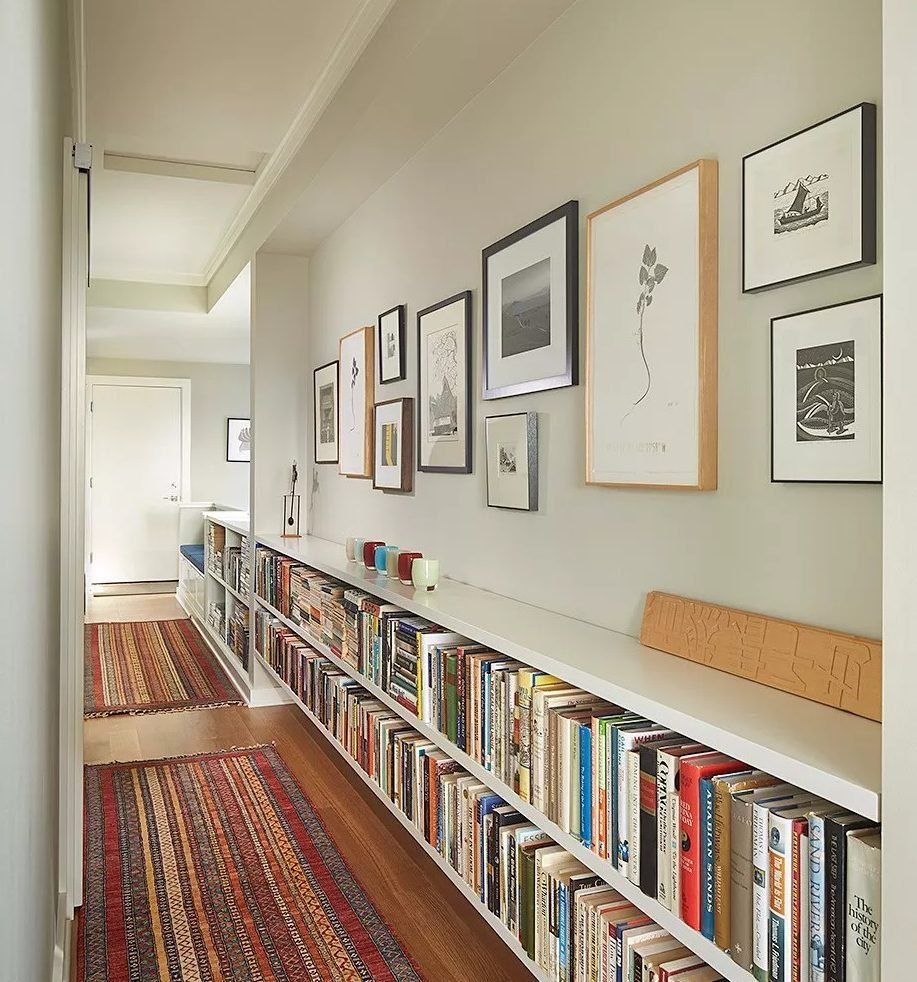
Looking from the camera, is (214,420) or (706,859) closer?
(706,859)

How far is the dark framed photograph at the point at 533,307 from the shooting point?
225 centimetres

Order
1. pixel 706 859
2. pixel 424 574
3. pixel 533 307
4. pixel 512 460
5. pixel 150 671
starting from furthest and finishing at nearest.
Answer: pixel 150 671, pixel 424 574, pixel 512 460, pixel 533 307, pixel 706 859

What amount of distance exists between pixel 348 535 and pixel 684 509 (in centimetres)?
254

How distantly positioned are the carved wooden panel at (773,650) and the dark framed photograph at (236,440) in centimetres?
822

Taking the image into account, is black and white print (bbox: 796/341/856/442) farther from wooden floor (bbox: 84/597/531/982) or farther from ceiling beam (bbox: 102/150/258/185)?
ceiling beam (bbox: 102/150/258/185)

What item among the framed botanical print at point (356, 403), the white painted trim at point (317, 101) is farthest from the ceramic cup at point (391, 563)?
the white painted trim at point (317, 101)

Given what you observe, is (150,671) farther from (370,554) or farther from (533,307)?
(533,307)

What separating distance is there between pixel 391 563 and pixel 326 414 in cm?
165

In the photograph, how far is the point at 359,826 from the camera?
3102mm

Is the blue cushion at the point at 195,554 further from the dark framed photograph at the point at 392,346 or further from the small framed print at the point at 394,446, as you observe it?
the dark framed photograph at the point at 392,346

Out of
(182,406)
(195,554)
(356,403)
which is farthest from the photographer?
(182,406)

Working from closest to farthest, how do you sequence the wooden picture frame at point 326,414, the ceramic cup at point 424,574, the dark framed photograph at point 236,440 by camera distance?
the ceramic cup at point 424,574 → the wooden picture frame at point 326,414 → the dark framed photograph at point 236,440

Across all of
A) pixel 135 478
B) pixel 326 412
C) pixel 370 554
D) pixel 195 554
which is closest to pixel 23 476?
pixel 370 554

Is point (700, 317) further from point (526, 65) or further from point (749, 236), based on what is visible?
point (526, 65)
